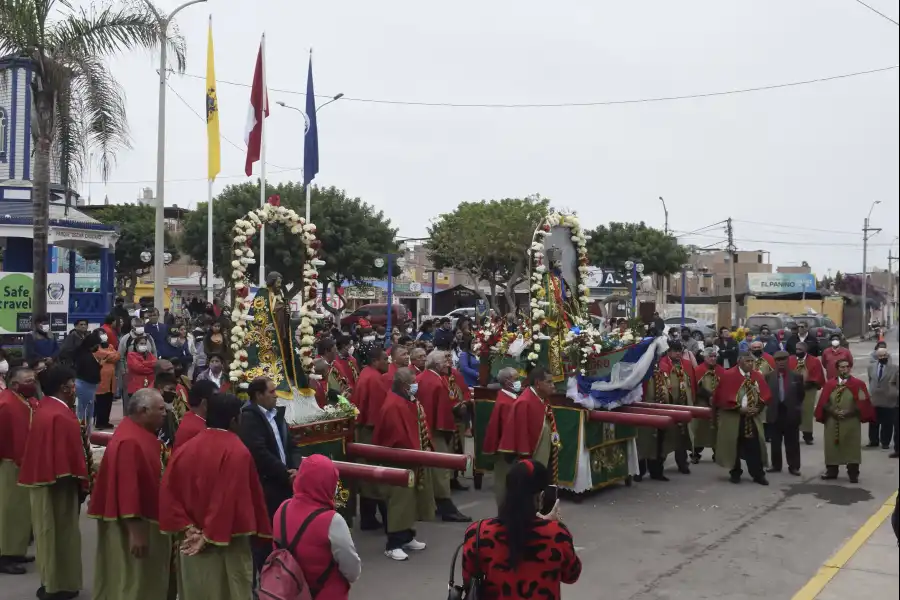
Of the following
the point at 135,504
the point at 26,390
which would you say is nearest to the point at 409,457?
the point at 135,504

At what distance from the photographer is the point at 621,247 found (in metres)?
47.8

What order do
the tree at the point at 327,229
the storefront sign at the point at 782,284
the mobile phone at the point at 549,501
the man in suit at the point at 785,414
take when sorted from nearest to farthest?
the mobile phone at the point at 549,501, the man in suit at the point at 785,414, the tree at the point at 327,229, the storefront sign at the point at 782,284

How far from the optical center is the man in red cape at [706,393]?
13.2m

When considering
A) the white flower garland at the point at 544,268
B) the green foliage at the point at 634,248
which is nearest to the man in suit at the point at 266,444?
the white flower garland at the point at 544,268

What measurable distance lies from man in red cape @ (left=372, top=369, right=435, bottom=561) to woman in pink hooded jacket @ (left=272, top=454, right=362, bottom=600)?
3847 mm

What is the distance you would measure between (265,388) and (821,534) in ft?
19.8

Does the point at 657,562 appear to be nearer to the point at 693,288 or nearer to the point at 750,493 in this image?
the point at 750,493

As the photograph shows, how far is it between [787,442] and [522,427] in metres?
5.02

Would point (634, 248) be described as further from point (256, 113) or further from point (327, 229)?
point (256, 113)

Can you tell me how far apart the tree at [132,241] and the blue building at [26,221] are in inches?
619

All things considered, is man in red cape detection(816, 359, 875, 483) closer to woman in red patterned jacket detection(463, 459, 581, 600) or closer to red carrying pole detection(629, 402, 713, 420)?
red carrying pole detection(629, 402, 713, 420)

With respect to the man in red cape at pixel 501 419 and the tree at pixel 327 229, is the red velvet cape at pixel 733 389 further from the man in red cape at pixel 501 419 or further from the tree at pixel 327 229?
the tree at pixel 327 229

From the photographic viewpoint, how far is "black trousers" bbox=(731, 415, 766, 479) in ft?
39.5

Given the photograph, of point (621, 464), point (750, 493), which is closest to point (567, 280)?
point (621, 464)
